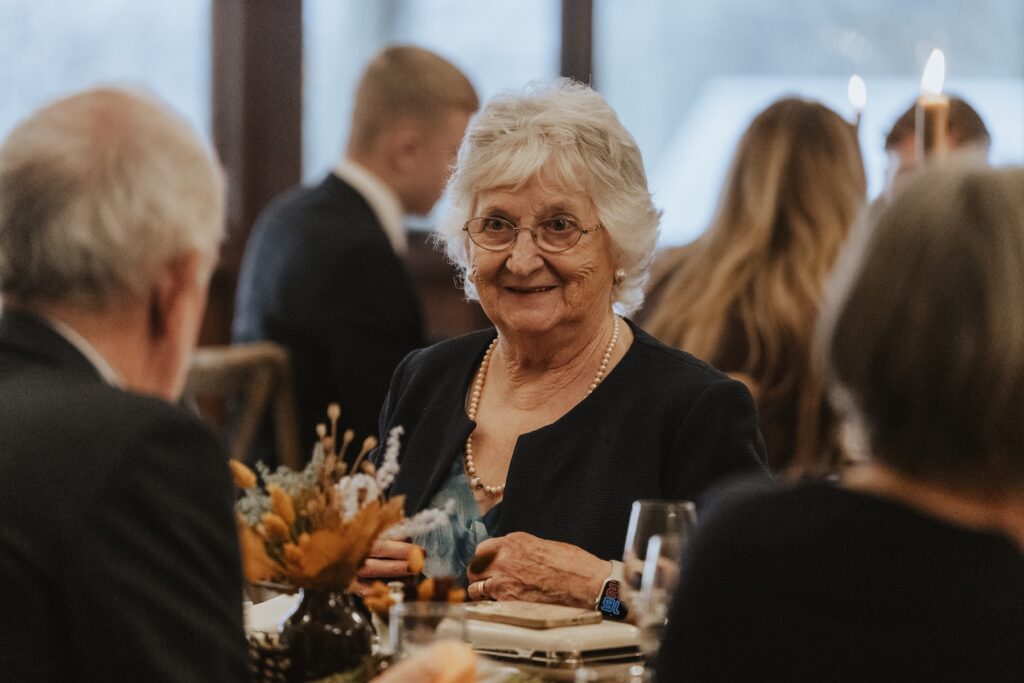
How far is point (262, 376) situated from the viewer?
3934mm

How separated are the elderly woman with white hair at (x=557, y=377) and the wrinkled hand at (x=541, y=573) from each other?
0.06 metres

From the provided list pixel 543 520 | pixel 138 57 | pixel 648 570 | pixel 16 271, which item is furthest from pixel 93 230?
pixel 138 57

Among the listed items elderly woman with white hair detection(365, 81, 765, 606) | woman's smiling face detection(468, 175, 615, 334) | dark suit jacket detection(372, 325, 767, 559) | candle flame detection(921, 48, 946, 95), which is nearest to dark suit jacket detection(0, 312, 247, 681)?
elderly woman with white hair detection(365, 81, 765, 606)

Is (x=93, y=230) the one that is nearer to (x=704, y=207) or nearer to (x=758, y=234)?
(x=758, y=234)

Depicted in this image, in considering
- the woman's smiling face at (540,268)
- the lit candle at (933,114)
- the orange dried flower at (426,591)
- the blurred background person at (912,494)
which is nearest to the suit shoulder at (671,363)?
the woman's smiling face at (540,268)

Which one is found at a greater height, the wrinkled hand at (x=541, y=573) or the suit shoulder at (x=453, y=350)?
the suit shoulder at (x=453, y=350)

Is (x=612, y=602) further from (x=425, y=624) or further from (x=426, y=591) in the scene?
(x=425, y=624)

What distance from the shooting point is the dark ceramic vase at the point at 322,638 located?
1.75 m

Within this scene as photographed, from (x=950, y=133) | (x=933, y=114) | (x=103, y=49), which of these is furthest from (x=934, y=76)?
(x=103, y=49)

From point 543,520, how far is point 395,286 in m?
1.82

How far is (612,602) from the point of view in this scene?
6.83ft

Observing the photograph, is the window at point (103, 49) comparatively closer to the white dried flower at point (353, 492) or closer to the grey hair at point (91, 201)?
the white dried flower at point (353, 492)

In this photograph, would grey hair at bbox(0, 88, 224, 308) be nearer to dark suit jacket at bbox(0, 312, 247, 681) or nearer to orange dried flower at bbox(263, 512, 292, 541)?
dark suit jacket at bbox(0, 312, 247, 681)

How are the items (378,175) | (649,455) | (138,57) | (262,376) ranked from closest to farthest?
(649,455), (262,376), (378,175), (138,57)
